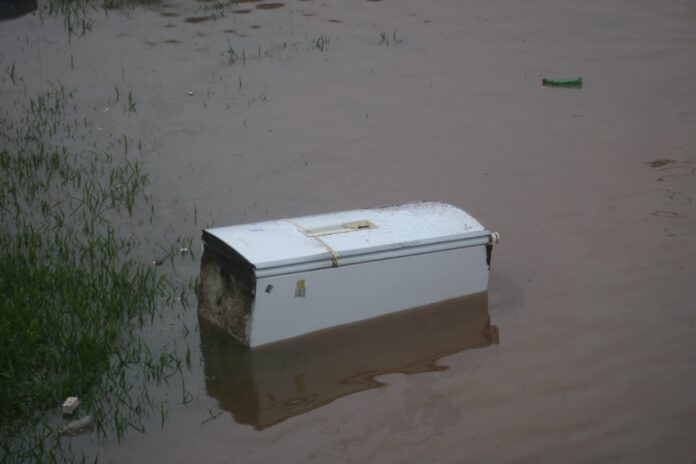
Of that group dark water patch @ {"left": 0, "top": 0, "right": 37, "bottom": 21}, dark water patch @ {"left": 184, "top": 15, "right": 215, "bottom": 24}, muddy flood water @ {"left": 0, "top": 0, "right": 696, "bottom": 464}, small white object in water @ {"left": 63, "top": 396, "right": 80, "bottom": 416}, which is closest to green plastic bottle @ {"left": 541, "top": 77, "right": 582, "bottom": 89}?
muddy flood water @ {"left": 0, "top": 0, "right": 696, "bottom": 464}

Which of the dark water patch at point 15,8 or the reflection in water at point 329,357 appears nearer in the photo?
the reflection in water at point 329,357

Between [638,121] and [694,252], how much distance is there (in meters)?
2.24

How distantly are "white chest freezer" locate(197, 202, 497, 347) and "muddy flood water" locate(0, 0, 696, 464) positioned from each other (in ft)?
0.52

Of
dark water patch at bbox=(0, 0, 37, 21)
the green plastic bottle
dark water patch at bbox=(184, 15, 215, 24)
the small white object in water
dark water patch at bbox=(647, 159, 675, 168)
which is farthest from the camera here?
dark water patch at bbox=(184, 15, 215, 24)

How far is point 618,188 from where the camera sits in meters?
7.10

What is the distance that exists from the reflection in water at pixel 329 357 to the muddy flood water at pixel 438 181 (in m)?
0.01

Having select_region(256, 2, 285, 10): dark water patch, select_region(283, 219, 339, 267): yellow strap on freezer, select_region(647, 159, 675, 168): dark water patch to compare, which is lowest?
select_region(647, 159, 675, 168): dark water patch

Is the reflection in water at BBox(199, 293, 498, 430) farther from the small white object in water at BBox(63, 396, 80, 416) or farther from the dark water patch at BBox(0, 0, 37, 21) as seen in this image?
the dark water patch at BBox(0, 0, 37, 21)

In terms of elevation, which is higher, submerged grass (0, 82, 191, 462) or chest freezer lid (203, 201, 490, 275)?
chest freezer lid (203, 201, 490, 275)

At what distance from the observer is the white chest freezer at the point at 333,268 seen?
4.80m

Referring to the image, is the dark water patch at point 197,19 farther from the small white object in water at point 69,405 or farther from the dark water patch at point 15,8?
the small white object in water at point 69,405

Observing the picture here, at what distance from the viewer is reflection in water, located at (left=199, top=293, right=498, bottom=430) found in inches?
188

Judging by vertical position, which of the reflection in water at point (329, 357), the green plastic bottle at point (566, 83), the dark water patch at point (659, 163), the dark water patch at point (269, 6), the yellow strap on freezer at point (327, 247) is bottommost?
the reflection in water at point (329, 357)

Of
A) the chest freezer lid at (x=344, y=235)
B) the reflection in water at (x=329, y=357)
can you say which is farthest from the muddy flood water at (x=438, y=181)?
the chest freezer lid at (x=344, y=235)
